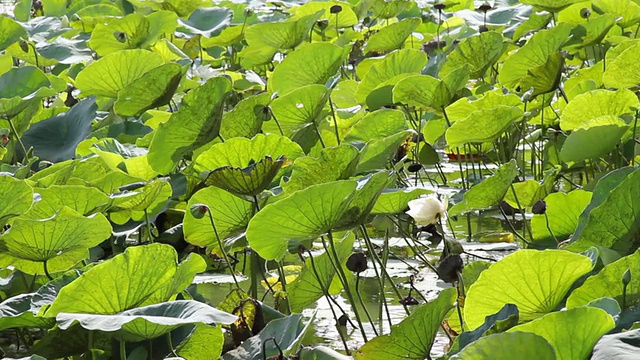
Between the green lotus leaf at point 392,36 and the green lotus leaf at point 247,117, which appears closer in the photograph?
the green lotus leaf at point 247,117

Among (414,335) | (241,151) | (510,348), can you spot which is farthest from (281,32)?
(510,348)

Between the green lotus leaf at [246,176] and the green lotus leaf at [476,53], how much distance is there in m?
0.94

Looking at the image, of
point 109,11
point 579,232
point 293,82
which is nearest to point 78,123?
point 293,82

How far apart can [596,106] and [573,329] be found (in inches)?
41.2

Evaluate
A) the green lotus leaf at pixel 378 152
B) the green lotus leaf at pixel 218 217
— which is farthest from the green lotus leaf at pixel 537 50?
the green lotus leaf at pixel 218 217

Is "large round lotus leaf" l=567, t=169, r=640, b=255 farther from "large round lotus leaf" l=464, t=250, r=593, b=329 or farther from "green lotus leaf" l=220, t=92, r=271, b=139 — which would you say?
"green lotus leaf" l=220, t=92, r=271, b=139

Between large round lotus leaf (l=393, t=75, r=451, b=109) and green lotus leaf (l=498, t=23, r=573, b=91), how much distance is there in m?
0.21

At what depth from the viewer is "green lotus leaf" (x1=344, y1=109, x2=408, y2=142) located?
191cm

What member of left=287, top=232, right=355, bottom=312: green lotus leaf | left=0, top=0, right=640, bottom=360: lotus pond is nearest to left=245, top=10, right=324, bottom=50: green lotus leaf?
left=0, top=0, right=640, bottom=360: lotus pond

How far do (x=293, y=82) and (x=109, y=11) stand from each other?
6.48 feet

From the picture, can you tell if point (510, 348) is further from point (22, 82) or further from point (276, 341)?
point (22, 82)

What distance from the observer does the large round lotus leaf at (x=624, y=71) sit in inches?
75.7

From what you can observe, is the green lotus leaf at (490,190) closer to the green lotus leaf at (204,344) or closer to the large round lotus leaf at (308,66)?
the green lotus leaf at (204,344)

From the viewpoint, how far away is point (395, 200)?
1561 mm
